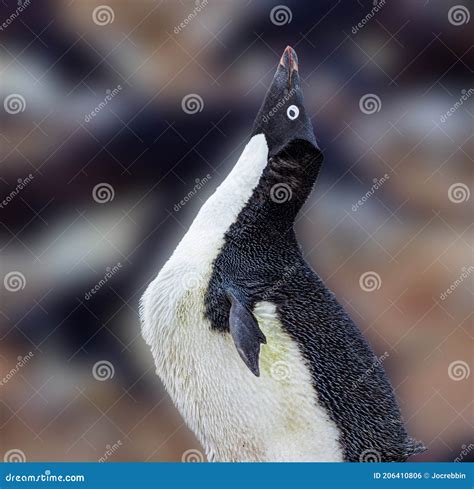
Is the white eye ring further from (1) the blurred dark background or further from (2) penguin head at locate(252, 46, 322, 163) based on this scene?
(1) the blurred dark background

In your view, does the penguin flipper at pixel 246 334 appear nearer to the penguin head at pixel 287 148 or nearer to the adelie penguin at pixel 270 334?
the adelie penguin at pixel 270 334

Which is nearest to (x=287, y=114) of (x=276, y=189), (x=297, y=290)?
(x=276, y=189)

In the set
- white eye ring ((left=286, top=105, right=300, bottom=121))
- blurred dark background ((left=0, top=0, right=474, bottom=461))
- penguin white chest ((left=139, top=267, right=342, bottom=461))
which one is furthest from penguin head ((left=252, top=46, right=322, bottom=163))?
penguin white chest ((left=139, top=267, right=342, bottom=461))

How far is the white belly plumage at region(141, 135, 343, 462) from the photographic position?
1.76m

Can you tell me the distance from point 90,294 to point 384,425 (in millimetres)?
758

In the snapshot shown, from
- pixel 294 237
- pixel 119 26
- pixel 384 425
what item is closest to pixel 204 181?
pixel 294 237

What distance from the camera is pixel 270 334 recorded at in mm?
1795

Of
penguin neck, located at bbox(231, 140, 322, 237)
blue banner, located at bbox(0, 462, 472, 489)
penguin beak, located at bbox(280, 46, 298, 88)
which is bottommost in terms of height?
blue banner, located at bbox(0, 462, 472, 489)

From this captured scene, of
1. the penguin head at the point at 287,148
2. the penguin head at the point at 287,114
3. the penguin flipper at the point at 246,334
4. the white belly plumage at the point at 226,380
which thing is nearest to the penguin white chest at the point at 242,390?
the white belly plumage at the point at 226,380

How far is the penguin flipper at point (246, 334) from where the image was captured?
62.5 inches

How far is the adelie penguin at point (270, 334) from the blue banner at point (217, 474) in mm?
29

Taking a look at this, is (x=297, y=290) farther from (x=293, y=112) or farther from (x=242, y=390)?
(x=293, y=112)

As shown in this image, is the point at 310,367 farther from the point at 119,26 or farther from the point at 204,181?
the point at 119,26

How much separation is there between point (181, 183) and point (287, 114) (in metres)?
0.39
